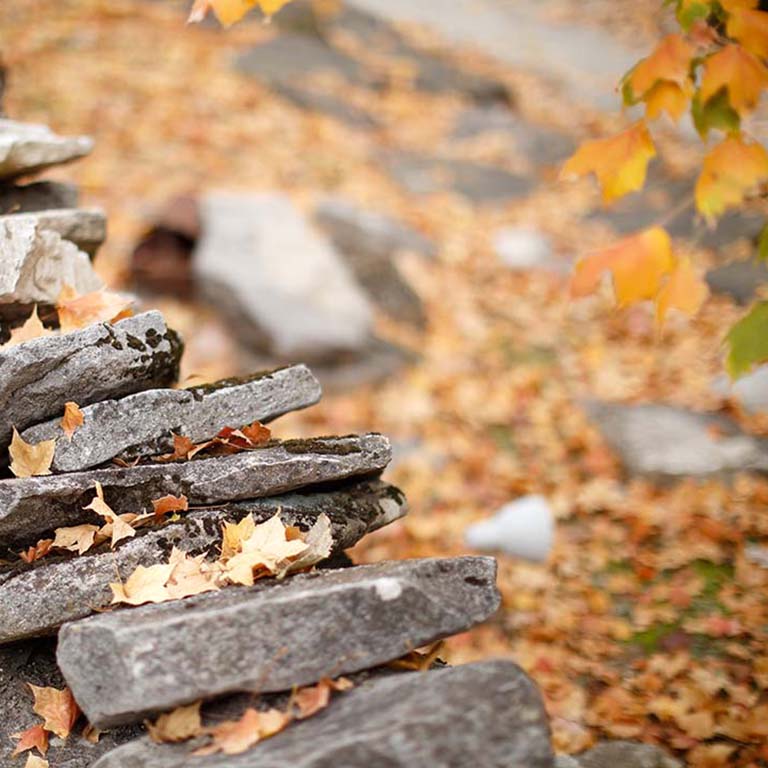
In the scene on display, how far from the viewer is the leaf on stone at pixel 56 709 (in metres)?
2.48

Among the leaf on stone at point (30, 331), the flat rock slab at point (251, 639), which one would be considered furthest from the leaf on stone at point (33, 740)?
the leaf on stone at point (30, 331)

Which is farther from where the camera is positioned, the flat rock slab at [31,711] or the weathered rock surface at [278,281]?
the weathered rock surface at [278,281]

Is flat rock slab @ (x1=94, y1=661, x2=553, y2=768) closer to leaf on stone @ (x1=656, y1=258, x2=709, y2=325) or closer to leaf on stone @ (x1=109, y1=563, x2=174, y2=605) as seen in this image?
leaf on stone @ (x1=109, y1=563, x2=174, y2=605)

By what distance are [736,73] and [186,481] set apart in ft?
6.52

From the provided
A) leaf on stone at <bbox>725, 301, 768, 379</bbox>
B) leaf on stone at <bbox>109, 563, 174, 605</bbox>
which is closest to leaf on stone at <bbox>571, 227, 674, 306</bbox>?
leaf on stone at <bbox>725, 301, 768, 379</bbox>

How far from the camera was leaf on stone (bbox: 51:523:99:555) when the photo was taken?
261cm

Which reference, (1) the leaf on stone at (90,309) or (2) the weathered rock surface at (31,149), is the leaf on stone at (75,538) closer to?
(1) the leaf on stone at (90,309)

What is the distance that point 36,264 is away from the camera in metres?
3.24

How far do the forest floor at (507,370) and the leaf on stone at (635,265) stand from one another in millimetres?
1738

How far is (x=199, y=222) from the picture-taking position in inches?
277

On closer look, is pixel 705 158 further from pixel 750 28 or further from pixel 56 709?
pixel 56 709

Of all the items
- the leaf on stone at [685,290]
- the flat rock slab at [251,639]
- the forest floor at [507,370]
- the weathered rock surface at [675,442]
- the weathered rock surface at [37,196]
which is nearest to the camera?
the flat rock slab at [251,639]

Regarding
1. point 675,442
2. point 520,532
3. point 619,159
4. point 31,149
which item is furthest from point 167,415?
point 675,442

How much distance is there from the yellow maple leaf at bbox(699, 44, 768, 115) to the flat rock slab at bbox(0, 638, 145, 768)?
7.96ft
